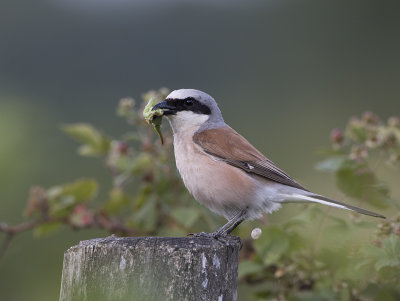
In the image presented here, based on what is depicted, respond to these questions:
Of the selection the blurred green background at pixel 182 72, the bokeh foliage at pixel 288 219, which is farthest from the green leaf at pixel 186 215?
the blurred green background at pixel 182 72

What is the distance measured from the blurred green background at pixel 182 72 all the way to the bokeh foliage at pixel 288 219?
A: 30 centimetres

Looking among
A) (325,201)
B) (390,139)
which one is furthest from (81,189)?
(390,139)

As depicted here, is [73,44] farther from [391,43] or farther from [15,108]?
[15,108]

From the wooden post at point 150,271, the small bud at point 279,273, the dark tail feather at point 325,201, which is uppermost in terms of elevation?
the dark tail feather at point 325,201

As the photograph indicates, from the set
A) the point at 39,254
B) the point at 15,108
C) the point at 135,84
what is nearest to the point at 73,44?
the point at 135,84

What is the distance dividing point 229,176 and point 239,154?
184mm

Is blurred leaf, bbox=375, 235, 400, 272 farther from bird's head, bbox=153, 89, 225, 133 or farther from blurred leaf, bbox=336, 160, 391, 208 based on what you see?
bird's head, bbox=153, 89, 225, 133

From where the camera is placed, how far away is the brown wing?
3408mm

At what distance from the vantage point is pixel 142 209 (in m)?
3.79

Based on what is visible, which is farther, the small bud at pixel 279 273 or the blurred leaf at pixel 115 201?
the blurred leaf at pixel 115 201

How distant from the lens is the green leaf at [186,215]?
137 inches

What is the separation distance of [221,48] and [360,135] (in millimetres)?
12176

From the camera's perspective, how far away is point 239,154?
350 cm

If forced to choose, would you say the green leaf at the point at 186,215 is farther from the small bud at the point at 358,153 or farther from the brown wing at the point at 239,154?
the small bud at the point at 358,153
